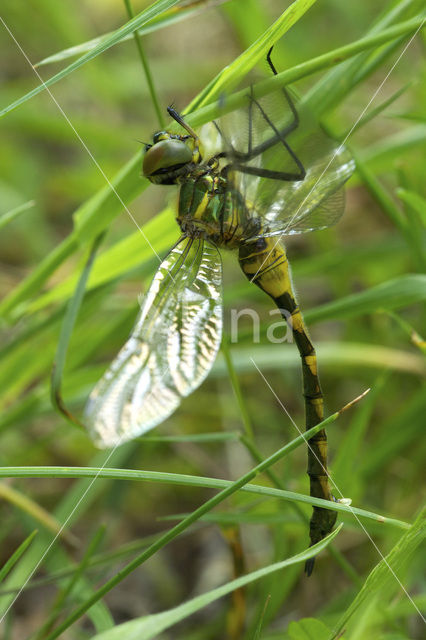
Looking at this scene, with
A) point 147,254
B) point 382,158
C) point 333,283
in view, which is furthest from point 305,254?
point 147,254

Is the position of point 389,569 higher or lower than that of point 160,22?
lower

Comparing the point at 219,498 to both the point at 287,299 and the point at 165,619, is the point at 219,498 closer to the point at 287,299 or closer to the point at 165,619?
the point at 165,619

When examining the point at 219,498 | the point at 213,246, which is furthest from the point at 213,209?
the point at 219,498

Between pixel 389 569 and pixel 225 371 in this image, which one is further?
pixel 225 371

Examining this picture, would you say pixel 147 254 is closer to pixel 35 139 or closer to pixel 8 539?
pixel 8 539

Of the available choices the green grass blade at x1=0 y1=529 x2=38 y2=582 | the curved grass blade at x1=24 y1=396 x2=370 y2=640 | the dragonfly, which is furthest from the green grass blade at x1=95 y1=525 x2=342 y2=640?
the dragonfly

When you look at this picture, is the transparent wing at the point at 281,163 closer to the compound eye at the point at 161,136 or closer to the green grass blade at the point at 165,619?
the compound eye at the point at 161,136
